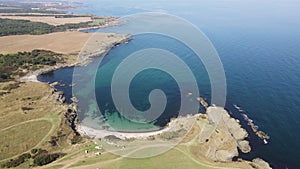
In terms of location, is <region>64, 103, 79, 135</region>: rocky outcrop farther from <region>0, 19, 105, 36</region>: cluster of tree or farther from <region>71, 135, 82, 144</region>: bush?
<region>0, 19, 105, 36</region>: cluster of tree

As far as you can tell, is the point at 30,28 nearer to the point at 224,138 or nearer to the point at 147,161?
the point at 147,161

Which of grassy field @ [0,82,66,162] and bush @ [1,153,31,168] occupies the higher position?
grassy field @ [0,82,66,162]

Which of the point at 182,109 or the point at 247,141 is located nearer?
the point at 247,141

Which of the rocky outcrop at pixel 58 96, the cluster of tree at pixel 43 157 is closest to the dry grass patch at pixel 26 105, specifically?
the rocky outcrop at pixel 58 96

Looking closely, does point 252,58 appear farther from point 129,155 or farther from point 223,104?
point 129,155

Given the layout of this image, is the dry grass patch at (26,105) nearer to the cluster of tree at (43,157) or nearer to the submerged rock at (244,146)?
the cluster of tree at (43,157)

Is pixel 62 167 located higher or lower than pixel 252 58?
lower

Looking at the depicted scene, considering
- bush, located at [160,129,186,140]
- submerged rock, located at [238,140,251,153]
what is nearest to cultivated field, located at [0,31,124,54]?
bush, located at [160,129,186,140]

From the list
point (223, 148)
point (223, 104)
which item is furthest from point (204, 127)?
point (223, 104)

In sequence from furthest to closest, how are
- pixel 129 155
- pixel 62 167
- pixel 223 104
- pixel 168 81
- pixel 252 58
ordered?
pixel 252 58
pixel 168 81
pixel 223 104
pixel 129 155
pixel 62 167
